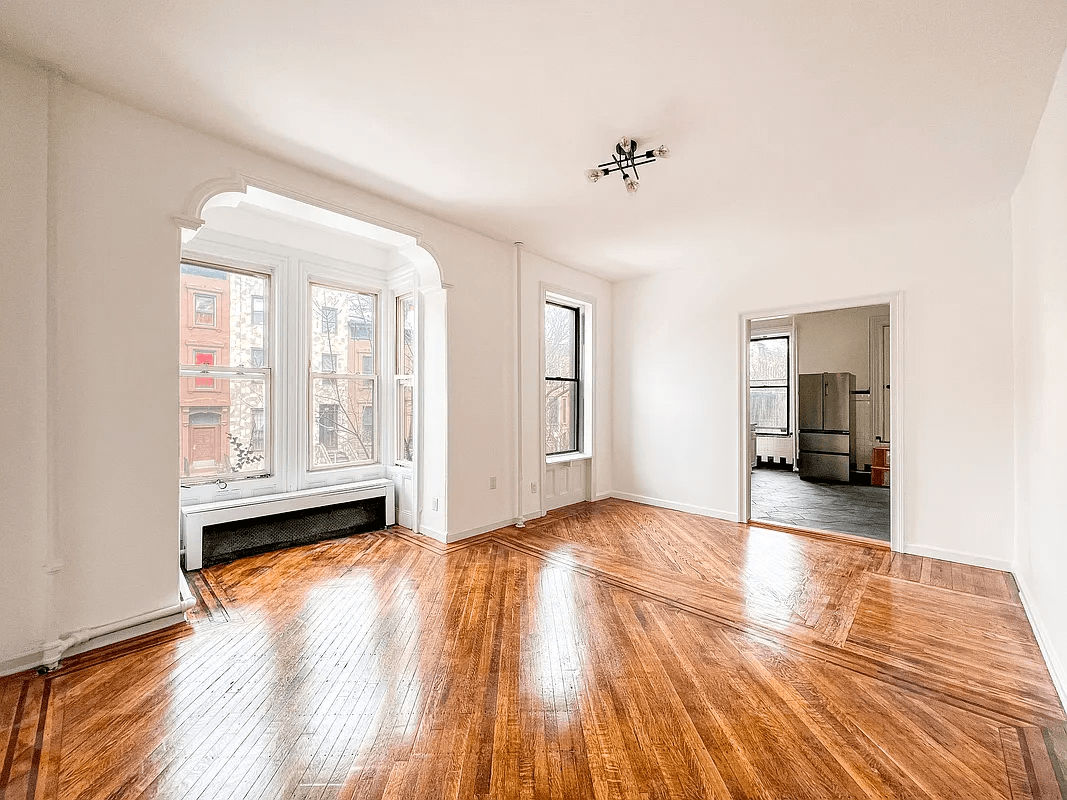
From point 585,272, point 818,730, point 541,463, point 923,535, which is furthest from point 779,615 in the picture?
point 585,272

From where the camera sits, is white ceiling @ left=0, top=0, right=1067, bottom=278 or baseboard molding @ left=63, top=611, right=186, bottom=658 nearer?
white ceiling @ left=0, top=0, right=1067, bottom=278

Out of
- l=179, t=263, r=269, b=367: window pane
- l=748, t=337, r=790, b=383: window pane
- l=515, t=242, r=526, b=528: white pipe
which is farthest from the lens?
l=748, t=337, r=790, b=383: window pane

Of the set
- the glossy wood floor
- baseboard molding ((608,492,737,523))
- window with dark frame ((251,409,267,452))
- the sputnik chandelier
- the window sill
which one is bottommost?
the glossy wood floor

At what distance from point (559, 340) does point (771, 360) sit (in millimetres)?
6181

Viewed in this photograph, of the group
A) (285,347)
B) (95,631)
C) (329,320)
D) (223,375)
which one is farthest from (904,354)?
(95,631)

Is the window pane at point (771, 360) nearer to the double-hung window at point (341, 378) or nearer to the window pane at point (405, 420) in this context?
the window pane at point (405, 420)

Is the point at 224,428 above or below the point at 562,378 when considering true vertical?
below

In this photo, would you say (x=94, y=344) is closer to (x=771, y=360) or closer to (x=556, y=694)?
(x=556, y=694)

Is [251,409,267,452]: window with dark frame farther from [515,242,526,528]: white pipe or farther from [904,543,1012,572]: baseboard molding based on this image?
[904,543,1012,572]: baseboard molding

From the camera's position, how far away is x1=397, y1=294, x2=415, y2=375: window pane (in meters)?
5.18

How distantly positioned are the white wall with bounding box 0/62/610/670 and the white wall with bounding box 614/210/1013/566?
4.51m

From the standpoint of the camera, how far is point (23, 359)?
7.80ft

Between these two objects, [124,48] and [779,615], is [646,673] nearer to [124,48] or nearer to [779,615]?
[779,615]

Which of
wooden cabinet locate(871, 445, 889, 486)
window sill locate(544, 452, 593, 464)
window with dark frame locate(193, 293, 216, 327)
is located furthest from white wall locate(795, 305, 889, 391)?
window with dark frame locate(193, 293, 216, 327)
